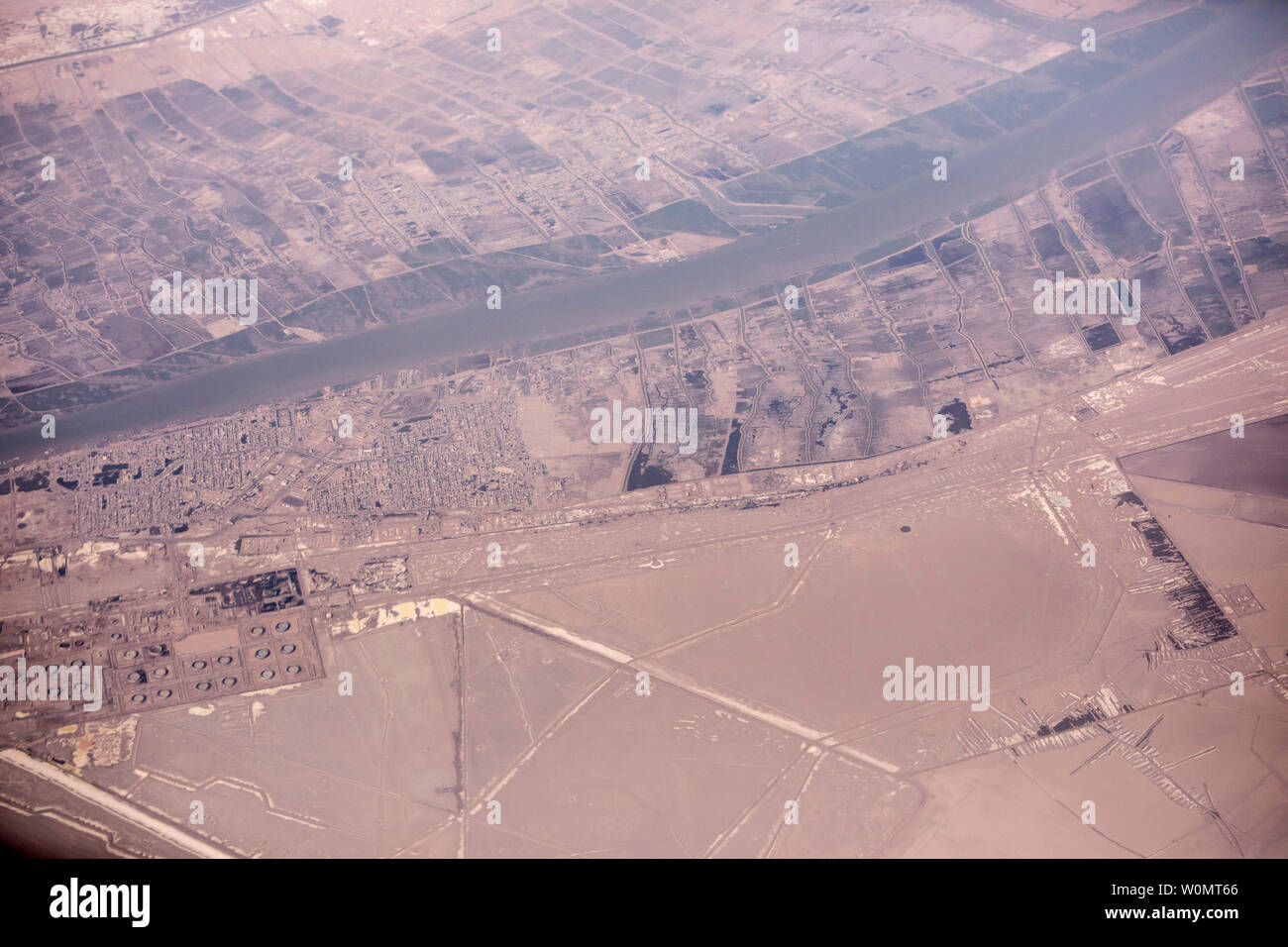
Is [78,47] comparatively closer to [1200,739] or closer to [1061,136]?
[1061,136]

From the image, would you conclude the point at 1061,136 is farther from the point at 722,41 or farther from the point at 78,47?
the point at 78,47

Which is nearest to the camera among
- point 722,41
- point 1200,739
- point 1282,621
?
point 1200,739

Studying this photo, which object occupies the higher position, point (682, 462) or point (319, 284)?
point (319, 284)

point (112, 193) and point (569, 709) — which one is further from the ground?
point (112, 193)
